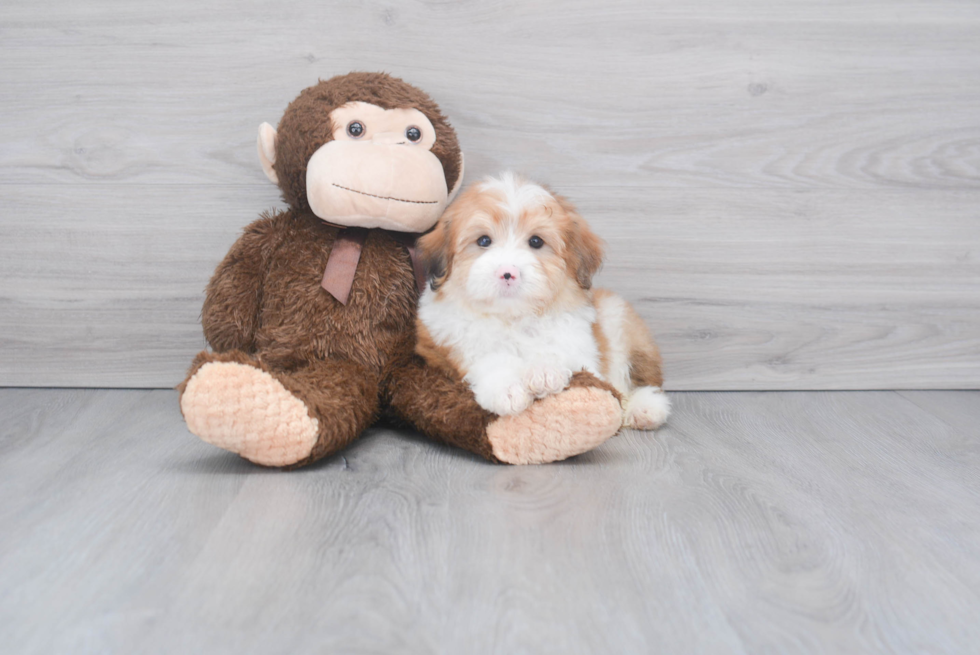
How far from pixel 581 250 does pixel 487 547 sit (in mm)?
549

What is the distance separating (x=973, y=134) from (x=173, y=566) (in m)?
1.86

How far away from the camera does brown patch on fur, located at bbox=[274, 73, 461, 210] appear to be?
4.38ft

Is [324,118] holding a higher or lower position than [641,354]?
higher

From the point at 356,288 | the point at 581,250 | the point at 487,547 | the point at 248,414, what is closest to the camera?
the point at 487,547

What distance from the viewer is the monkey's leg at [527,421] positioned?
3.84ft

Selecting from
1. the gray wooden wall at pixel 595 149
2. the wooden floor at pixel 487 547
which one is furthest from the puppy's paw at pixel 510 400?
the gray wooden wall at pixel 595 149

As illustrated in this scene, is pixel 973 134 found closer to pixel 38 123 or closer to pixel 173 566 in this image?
pixel 173 566

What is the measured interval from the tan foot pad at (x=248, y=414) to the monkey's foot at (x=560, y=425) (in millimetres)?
308

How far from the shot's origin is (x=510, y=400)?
1.16 metres

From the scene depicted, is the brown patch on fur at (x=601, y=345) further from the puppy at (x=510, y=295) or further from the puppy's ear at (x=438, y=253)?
the puppy's ear at (x=438, y=253)

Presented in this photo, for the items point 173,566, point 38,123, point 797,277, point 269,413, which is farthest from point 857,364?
point 38,123

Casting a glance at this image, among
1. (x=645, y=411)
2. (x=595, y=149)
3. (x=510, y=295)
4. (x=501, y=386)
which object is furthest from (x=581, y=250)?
(x=595, y=149)

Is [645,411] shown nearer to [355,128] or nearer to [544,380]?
[544,380]

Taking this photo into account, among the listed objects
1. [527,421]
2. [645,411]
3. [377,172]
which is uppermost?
[377,172]
